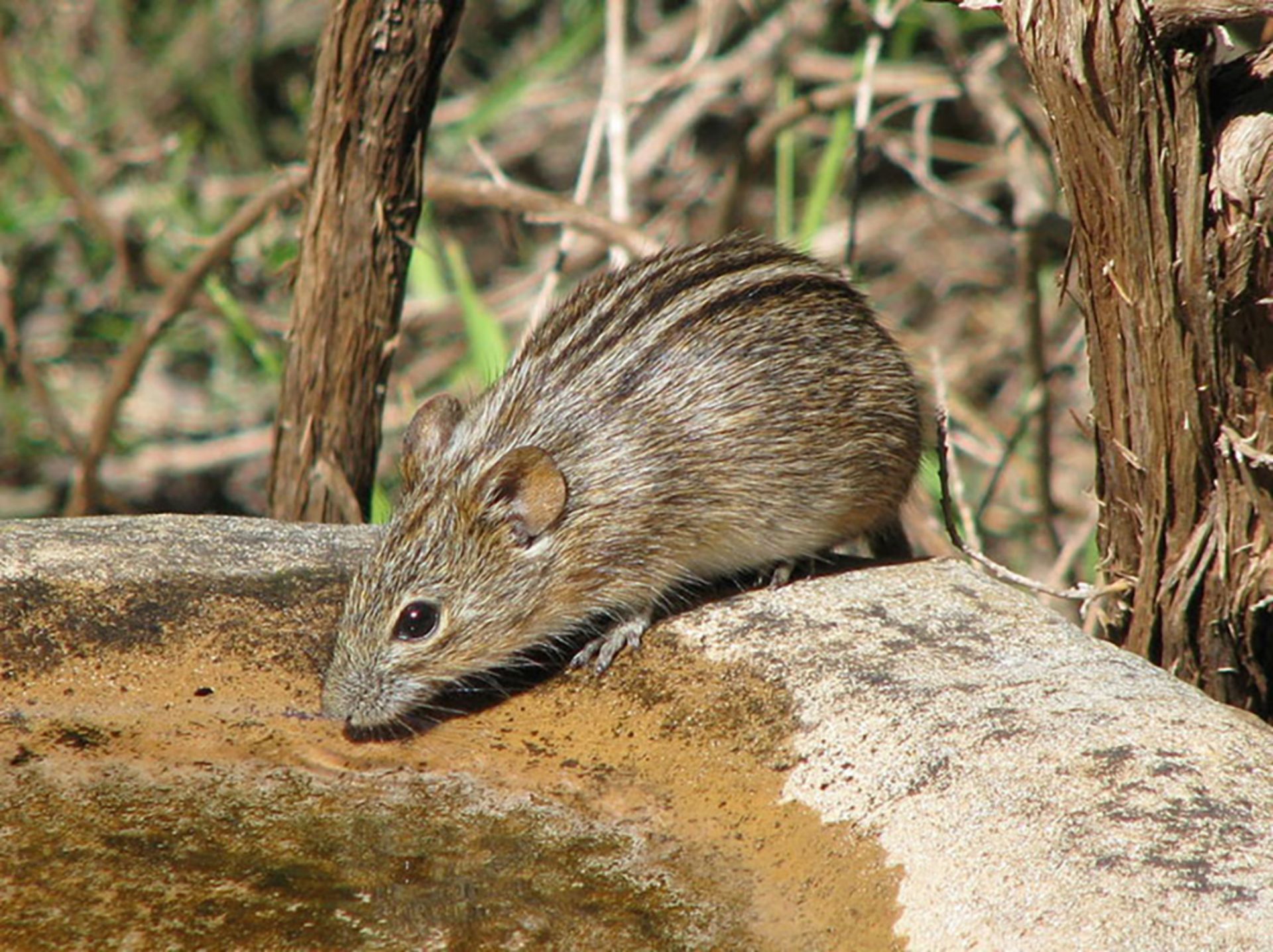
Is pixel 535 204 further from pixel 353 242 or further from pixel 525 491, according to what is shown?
pixel 525 491

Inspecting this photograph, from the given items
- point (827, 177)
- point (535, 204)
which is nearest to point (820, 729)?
point (535, 204)

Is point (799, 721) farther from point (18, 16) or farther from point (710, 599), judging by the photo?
point (18, 16)

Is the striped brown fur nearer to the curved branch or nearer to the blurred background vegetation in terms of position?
the curved branch

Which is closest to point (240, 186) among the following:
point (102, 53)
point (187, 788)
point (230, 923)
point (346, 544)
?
point (102, 53)

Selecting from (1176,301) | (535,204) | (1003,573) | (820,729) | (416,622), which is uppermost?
(1176,301)

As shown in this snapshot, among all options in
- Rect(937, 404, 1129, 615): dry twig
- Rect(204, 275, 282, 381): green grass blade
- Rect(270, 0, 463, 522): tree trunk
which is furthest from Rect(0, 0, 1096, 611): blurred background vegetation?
Rect(937, 404, 1129, 615): dry twig

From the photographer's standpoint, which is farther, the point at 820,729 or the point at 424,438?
the point at 424,438

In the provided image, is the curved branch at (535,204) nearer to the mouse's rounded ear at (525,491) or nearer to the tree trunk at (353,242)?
the tree trunk at (353,242)
